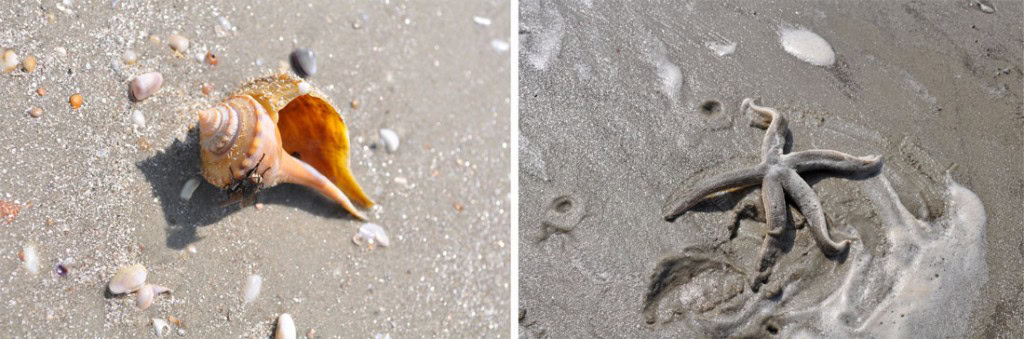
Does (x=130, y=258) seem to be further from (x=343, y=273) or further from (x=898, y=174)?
(x=898, y=174)

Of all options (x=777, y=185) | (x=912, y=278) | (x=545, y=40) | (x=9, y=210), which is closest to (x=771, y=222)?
(x=777, y=185)

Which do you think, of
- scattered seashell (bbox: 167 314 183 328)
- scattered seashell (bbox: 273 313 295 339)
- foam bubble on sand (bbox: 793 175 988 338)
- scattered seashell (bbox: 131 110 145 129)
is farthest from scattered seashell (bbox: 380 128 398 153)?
foam bubble on sand (bbox: 793 175 988 338)

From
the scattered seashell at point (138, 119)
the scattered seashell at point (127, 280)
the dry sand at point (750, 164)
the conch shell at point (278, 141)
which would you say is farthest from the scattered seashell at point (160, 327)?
the dry sand at point (750, 164)

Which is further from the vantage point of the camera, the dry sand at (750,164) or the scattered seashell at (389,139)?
the dry sand at (750,164)

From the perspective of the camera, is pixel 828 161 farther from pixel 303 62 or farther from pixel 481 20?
pixel 303 62

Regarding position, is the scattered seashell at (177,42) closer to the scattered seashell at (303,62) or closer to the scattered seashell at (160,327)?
the scattered seashell at (303,62)

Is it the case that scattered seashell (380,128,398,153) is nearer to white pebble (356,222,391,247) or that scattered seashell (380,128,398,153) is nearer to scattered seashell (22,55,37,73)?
white pebble (356,222,391,247)

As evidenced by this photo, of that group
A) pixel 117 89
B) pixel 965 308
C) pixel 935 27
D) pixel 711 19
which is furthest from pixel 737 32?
pixel 117 89
